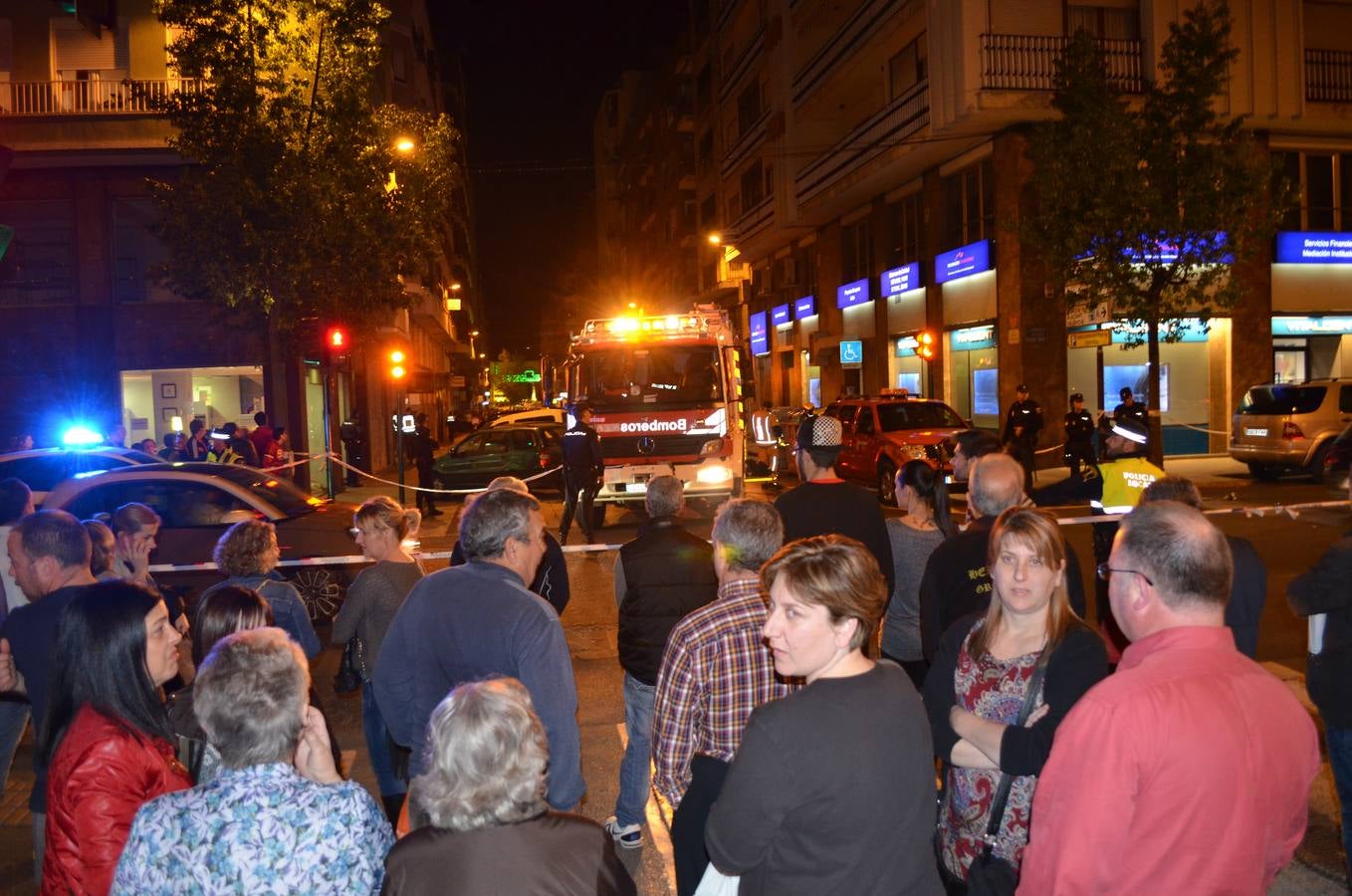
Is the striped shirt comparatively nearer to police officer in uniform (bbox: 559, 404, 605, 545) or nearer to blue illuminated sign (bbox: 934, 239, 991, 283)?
police officer in uniform (bbox: 559, 404, 605, 545)

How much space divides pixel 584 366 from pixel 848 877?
1534 centimetres

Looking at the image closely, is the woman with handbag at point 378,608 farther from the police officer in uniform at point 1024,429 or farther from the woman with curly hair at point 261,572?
the police officer in uniform at point 1024,429

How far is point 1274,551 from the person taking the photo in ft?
41.2

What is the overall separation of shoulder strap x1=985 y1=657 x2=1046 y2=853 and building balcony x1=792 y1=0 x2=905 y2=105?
2618 centimetres

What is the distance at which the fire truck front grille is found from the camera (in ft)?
55.3

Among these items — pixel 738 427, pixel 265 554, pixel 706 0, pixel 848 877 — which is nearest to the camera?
pixel 848 877

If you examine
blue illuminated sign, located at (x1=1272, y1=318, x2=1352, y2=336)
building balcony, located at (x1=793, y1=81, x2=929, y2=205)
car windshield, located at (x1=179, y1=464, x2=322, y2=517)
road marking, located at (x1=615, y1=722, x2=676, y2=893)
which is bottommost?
road marking, located at (x1=615, y1=722, x2=676, y2=893)

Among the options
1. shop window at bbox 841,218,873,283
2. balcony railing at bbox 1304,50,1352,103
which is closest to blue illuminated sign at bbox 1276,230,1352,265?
balcony railing at bbox 1304,50,1352,103

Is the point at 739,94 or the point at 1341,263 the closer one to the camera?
the point at 1341,263

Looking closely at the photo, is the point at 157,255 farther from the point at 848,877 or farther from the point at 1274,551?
the point at 848,877

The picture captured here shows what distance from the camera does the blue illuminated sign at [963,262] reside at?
83.7 ft

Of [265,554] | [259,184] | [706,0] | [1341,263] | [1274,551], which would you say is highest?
[706,0]

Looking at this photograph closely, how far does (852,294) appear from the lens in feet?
112

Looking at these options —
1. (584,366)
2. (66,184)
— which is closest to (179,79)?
(66,184)
